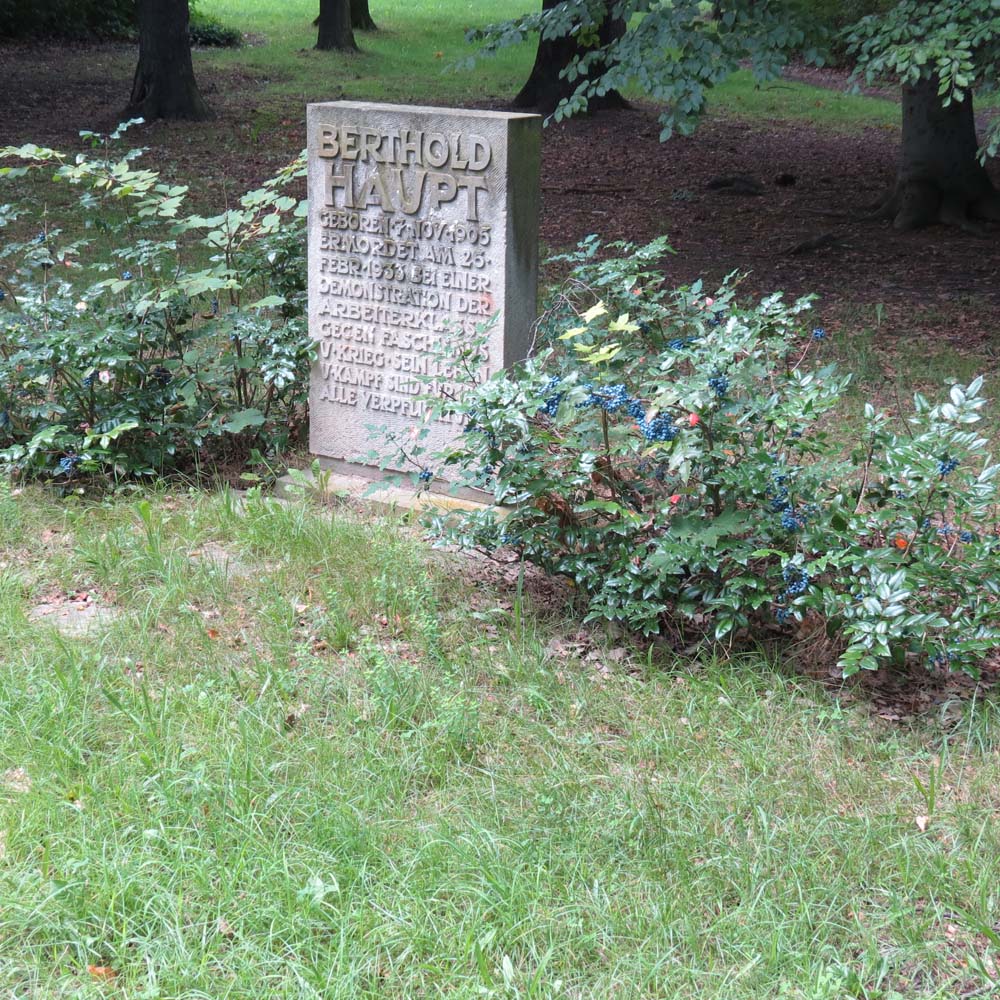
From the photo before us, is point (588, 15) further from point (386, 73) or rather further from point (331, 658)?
point (386, 73)

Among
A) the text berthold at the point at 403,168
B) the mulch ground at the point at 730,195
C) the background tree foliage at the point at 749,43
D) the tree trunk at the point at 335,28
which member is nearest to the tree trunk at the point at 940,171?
the mulch ground at the point at 730,195

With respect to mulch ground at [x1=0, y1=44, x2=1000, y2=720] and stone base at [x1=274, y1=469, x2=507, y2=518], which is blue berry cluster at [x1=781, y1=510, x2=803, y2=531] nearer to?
mulch ground at [x1=0, y1=44, x2=1000, y2=720]

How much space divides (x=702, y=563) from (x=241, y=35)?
25.5m

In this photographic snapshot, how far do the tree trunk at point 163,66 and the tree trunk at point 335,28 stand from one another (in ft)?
27.5

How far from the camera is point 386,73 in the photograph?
2119 cm

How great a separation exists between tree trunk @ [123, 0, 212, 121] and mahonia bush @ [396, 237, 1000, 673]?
12971 mm

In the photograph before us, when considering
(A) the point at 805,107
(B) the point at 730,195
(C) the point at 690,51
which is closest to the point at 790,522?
(C) the point at 690,51

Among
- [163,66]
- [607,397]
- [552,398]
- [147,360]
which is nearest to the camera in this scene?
[607,397]

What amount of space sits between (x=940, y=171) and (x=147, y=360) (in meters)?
7.90

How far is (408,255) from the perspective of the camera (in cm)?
527

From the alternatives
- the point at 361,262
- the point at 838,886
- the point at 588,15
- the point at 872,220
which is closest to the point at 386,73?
the point at 872,220

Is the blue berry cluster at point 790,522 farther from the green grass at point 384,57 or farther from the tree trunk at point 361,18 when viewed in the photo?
the tree trunk at point 361,18

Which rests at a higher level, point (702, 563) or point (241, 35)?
point (241, 35)

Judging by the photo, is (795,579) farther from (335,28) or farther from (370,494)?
(335,28)
